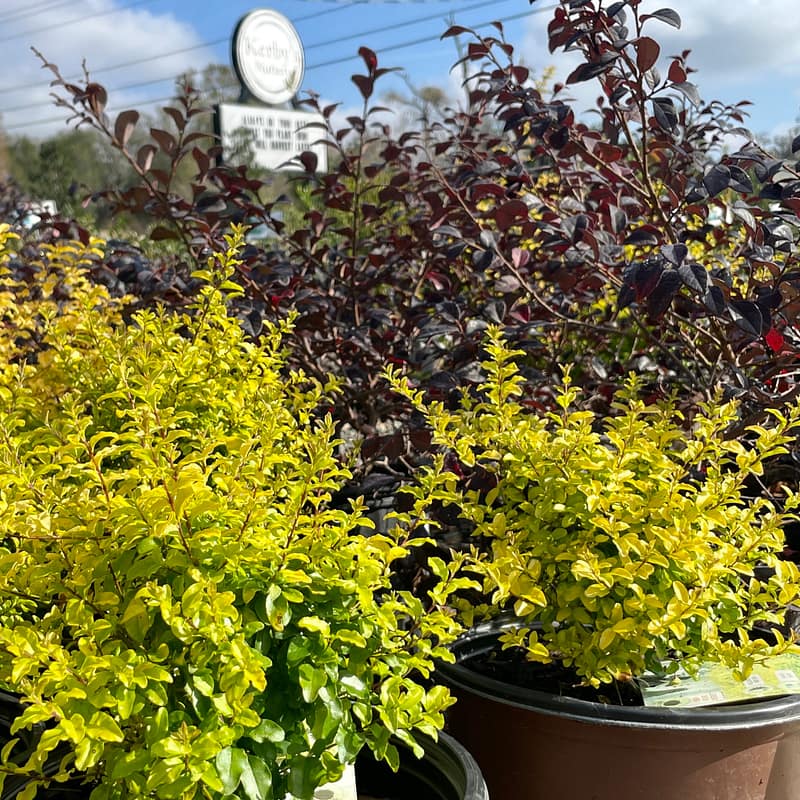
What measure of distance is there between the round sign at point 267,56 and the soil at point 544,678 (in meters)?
8.64

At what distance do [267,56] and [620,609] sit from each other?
10.1 m

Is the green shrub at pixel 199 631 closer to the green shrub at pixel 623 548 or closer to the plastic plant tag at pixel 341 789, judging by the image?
the plastic plant tag at pixel 341 789

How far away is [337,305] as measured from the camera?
2.76m

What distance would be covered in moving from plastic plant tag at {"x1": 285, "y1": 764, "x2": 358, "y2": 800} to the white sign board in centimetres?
713

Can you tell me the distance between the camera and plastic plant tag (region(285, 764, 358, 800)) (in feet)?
4.29

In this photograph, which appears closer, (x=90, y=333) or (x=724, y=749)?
(x=724, y=749)

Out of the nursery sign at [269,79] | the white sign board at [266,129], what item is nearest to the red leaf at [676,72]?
the white sign board at [266,129]

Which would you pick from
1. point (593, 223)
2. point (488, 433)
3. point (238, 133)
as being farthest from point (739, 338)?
point (238, 133)

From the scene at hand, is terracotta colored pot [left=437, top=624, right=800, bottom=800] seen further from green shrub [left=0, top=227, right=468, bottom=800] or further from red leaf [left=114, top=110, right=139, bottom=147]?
red leaf [left=114, top=110, right=139, bottom=147]

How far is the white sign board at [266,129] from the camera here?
8340 millimetres

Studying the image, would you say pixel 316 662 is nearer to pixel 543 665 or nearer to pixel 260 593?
pixel 260 593

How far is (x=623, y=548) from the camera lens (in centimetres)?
136

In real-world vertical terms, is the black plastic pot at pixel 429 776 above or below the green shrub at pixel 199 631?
below

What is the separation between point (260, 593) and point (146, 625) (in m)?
0.15
